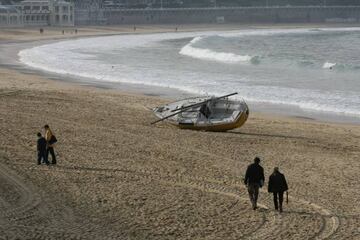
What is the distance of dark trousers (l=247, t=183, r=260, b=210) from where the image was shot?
16.0 meters

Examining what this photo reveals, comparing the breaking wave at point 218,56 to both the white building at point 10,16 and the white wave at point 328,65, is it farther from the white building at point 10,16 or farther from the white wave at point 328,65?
the white building at point 10,16

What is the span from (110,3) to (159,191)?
545 feet

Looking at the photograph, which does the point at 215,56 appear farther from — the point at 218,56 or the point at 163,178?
the point at 163,178

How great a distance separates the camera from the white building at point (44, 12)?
5271 inches

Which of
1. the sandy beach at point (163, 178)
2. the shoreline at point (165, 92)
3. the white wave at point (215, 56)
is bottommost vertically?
the white wave at point (215, 56)

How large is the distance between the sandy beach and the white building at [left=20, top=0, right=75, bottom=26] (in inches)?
4151

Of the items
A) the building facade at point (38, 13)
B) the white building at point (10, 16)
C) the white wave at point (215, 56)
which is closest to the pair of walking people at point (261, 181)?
the white wave at point (215, 56)

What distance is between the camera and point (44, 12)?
135375 mm

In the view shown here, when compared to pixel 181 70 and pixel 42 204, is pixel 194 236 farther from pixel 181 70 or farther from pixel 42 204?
pixel 181 70

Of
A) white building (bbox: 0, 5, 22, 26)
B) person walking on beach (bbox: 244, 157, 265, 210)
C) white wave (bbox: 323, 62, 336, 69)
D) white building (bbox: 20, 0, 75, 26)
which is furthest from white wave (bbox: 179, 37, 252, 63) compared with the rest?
white building (bbox: 20, 0, 75, 26)

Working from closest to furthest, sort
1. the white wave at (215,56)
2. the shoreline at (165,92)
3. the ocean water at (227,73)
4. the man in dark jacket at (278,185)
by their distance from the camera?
1. the man in dark jacket at (278,185)
2. the shoreline at (165,92)
3. the ocean water at (227,73)
4. the white wave at (215,56)

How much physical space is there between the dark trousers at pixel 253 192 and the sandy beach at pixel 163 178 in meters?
0.20

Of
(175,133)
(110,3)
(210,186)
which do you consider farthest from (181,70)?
(110,3)

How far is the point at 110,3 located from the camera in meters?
180
